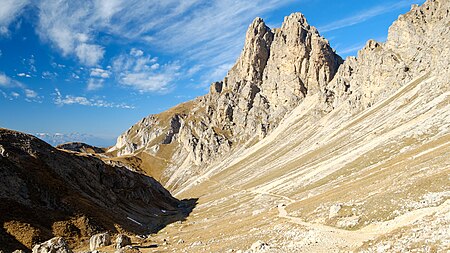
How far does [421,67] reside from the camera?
145750 millimetres

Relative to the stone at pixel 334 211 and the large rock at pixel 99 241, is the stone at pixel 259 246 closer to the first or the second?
the stone at pixel 334 211

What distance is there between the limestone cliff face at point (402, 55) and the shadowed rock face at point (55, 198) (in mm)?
127675

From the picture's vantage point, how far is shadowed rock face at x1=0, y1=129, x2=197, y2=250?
5600cm

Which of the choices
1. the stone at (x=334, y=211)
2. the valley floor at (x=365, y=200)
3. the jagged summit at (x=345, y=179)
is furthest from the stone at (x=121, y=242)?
the stone at (x=334, y=211)

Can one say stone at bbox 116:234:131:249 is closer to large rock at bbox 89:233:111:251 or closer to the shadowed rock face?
large rock at bbox 89:233:111:251

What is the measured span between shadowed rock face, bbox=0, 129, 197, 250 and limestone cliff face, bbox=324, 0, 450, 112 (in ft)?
419

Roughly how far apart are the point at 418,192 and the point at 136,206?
91.6 m

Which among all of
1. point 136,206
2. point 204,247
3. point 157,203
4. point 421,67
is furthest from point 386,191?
point 421,67

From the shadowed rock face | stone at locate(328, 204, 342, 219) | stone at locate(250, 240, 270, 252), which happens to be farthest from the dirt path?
the shadowed rock face

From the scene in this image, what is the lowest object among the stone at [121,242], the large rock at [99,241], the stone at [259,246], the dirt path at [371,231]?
the dirt path at [371,231]

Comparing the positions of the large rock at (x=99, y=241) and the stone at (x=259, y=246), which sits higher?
the large rock at (x=99, y=241)

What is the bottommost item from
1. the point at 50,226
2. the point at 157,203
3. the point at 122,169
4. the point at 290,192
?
the point at 290,192

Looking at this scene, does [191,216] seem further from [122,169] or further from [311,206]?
[311,206]

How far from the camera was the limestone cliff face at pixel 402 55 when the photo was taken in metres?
144
